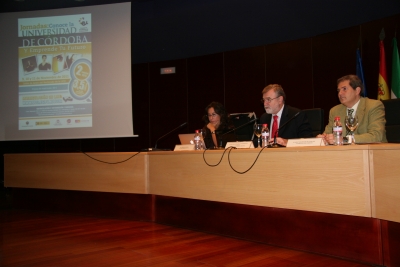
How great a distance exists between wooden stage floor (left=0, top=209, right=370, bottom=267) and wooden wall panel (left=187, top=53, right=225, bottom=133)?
2.70 metres

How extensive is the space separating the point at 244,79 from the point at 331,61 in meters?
1.25

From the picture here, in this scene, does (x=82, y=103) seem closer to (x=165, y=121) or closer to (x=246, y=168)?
(x=165, y=121)

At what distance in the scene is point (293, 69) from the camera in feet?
16.2

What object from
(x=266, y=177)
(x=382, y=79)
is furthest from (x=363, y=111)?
(x=382, y=79)

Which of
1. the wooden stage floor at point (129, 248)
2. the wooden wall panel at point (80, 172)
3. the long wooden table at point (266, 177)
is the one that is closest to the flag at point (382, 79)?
the long wooden table at point (266, 177)

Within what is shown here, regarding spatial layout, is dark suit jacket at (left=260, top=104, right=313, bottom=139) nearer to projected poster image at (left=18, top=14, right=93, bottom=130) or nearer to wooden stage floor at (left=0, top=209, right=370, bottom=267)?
wooden stage floor at (left=0, top=209, right=370, bottom=267)

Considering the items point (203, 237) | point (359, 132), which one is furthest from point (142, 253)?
point (359, 132)

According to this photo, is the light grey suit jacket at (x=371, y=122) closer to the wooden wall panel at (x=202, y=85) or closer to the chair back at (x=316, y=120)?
the chair back at (x=316, y=120)

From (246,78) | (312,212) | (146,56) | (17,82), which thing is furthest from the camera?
(146,56)

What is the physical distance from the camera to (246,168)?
253cm

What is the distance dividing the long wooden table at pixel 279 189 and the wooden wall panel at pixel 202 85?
234 cm

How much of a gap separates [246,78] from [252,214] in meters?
3.06

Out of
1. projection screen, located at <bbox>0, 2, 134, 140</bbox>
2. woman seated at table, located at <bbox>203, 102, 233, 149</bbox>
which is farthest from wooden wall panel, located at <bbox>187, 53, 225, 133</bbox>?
woman seated at table, located at <bbox>203, 102, 233, 149</bbox>

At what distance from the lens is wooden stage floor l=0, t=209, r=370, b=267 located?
2107 mm
